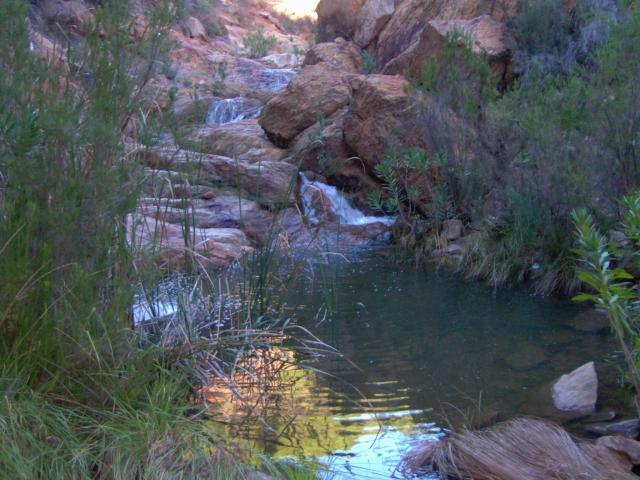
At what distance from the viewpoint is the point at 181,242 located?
7.64 m

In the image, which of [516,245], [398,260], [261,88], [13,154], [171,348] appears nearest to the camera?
[13,154]

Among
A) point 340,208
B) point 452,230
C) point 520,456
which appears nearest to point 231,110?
point 340,208

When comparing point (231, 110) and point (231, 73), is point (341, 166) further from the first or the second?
point (231, 73)

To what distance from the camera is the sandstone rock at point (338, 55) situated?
21.3 metres

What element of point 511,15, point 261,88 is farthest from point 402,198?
point 261,88

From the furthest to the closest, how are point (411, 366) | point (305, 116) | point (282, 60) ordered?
Answer: 1. point (282, 60)
2. point (305, 116)
3. point (411, 366)

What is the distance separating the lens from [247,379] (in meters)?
4.89

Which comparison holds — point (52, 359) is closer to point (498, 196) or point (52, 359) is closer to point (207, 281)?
point (207, 281)

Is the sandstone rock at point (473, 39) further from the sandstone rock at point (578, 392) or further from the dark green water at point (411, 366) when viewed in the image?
the sandstone rock at point (578, 392)

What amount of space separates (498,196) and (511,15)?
25.0 feet

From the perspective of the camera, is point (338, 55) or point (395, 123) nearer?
point (395, 123)

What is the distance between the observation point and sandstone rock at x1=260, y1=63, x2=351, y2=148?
56.2 ft

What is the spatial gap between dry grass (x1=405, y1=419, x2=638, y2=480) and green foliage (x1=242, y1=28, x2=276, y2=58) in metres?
30.6

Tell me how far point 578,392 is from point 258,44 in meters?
30.5
